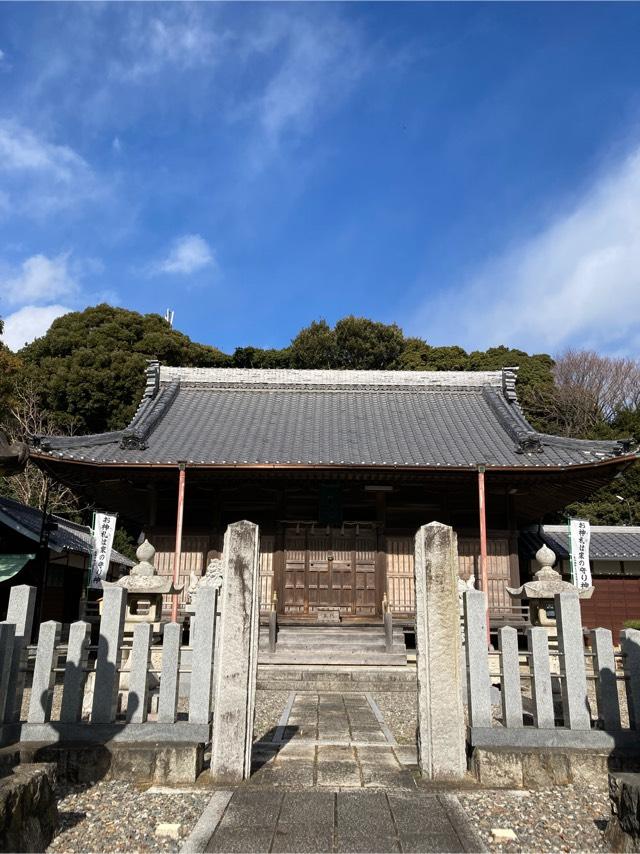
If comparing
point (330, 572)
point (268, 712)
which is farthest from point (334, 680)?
point (330, 572)

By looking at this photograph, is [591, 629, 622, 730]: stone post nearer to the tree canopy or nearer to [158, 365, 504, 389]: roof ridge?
[158, 365, 504, 389]: roof ridge

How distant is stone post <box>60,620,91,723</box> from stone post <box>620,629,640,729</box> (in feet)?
14.7

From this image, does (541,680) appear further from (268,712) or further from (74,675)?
(268,712)

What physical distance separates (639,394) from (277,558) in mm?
26137

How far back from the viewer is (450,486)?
44.2 ft

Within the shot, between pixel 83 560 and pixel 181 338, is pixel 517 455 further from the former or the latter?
pixel 181 338

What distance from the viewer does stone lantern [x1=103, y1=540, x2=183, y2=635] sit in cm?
850

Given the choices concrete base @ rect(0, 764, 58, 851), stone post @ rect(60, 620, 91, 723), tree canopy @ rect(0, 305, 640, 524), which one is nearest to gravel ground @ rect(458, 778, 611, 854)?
concrete base @ rect(0, 764, 58, 851)

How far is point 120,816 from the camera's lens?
3.98m

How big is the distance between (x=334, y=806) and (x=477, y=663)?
5.20 ft

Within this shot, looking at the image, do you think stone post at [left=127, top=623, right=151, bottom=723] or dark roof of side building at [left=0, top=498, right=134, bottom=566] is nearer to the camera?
stone post at [left=127, top=623, right=151, bottom=723]

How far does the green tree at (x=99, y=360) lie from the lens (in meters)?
28.2

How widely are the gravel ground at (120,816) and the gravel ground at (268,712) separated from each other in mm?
1946

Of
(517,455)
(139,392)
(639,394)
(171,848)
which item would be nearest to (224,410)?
(517,455)
